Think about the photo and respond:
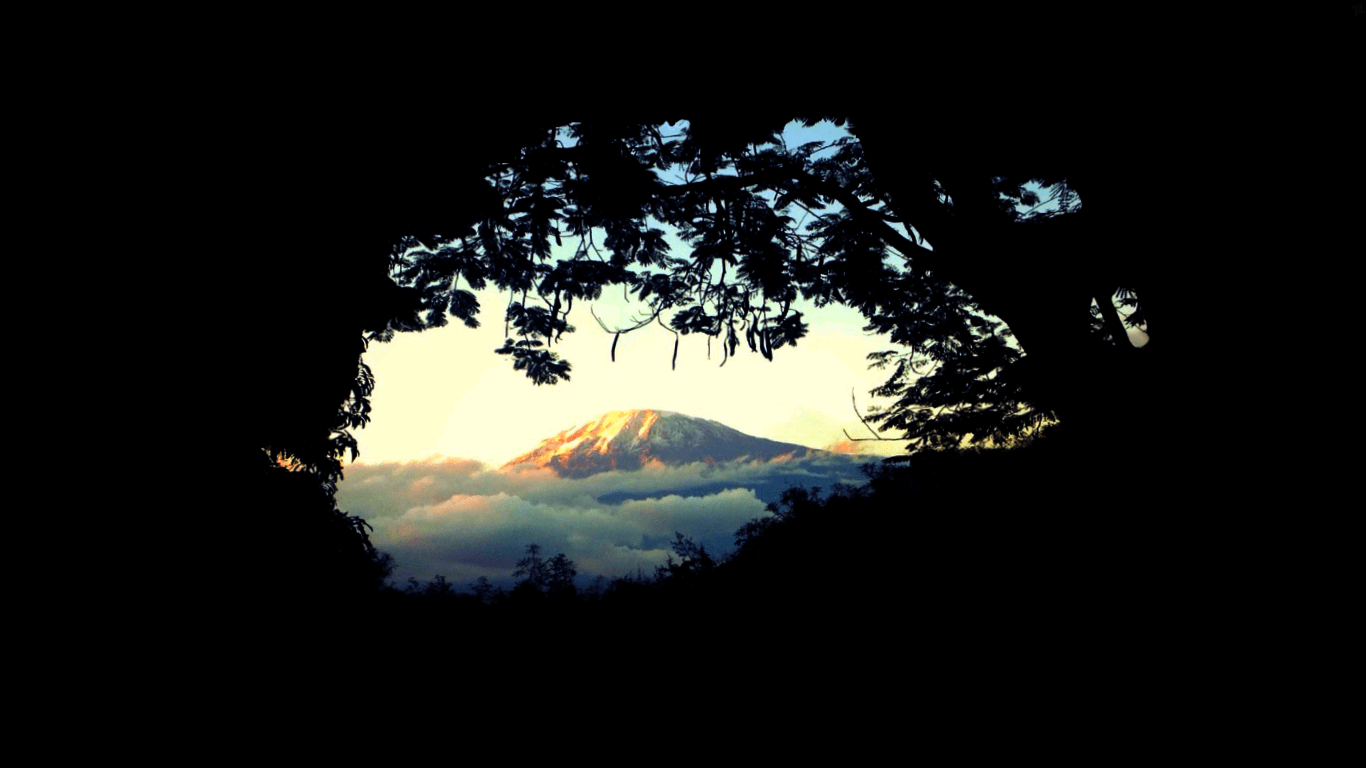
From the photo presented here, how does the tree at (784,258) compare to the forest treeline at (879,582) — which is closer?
the tree at (784,258)

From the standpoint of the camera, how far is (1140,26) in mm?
1883

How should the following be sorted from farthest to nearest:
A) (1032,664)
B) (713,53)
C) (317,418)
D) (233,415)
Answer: (713,53), (1032,664), (317,418), (233,415)

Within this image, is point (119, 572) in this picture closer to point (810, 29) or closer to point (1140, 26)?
point (1140, 26)

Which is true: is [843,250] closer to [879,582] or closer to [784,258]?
[784,258]

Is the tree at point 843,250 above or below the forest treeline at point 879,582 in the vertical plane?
above

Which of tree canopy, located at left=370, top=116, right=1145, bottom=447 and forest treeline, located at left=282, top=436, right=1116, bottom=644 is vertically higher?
tree canopy, located at left=370, top=116, right=1145, bottom=447

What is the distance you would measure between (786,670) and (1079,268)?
10.3 ft

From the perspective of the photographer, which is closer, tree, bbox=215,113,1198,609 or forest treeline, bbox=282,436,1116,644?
tree, bbox=215,113,1198,609

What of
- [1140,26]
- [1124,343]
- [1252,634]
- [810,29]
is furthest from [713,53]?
[1124,343]

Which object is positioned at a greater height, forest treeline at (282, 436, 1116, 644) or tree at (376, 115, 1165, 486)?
tree at (376, 115, 1165, 486)

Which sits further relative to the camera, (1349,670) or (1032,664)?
(1032,664)

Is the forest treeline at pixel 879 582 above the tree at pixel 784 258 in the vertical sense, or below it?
below

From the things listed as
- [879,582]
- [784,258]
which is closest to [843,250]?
[784,258]

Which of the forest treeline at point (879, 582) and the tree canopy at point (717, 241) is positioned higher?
the tree canopy at point (717, 241)
